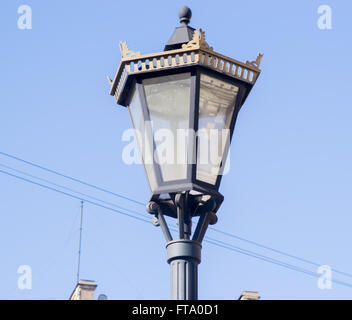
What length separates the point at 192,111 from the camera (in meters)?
7.86

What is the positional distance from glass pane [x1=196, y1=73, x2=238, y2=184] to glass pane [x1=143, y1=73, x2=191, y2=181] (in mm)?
137

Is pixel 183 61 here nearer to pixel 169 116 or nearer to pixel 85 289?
pixel 169 116

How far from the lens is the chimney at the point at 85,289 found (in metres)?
31.3

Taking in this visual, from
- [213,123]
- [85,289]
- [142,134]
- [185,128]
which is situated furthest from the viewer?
[85,289]

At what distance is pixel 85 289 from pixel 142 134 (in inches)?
938

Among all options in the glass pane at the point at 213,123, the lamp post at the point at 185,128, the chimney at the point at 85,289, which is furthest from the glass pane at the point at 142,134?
the chimney at the point at 85,289

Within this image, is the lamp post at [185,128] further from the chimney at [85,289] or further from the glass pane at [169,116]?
the chimney at [85,289]

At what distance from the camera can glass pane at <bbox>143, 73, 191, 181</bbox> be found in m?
7.80

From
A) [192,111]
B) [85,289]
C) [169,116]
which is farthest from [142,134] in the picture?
[85,289]

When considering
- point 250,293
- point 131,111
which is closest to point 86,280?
point 250,293

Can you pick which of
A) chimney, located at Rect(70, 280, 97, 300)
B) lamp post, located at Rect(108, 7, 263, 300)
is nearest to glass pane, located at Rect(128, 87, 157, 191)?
lamp post, located at Rect(108, 7, 263, 300)

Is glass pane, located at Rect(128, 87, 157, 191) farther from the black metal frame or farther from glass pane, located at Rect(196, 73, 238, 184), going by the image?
glass pane, located at Rect(196, 73, 238, 184)
